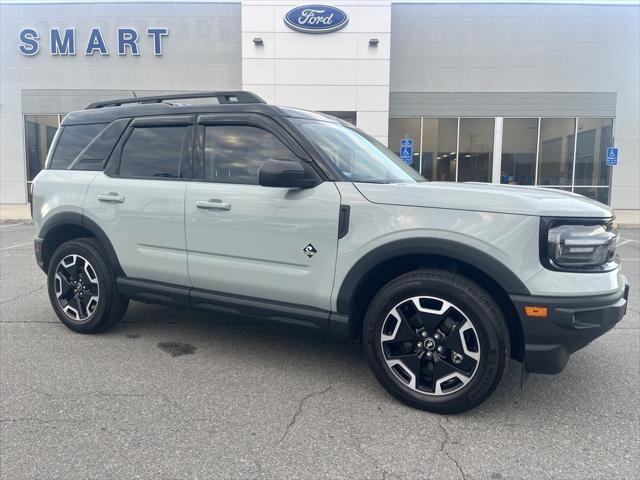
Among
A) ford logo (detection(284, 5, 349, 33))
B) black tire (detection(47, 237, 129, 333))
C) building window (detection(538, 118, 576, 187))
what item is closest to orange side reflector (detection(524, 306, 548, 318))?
black tire (detection(47, 237, 129, 333))

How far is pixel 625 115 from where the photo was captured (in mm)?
20844

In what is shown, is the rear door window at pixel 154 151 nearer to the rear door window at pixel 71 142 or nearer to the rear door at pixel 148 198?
the rear door at pixel 148 198

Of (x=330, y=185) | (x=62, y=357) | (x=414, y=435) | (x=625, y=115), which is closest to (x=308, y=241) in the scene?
(x=330, y=185)

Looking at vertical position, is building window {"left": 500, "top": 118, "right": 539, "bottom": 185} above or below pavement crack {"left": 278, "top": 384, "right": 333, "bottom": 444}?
above

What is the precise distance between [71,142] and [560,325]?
4.26 meters

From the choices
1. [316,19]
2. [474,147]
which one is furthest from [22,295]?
[474,147]

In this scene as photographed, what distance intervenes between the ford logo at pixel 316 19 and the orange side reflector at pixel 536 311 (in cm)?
1852

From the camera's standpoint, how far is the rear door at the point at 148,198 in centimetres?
385

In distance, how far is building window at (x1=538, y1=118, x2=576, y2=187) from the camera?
824 inches

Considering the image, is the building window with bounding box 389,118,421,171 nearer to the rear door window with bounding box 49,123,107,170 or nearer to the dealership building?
the dealership building

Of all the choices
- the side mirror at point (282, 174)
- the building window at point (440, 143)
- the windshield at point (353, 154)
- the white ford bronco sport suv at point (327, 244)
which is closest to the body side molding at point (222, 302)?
the white ford bronco sport suv at point (327, 244)

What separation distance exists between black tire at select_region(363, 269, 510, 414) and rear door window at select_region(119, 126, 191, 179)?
77.5 inches

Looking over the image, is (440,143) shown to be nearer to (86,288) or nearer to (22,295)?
(22,295)

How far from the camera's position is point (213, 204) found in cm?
362
